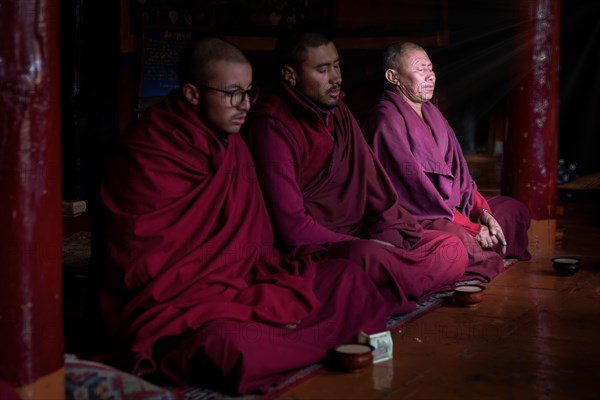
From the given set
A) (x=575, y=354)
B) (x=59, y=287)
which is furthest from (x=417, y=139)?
(x=59, y=287)

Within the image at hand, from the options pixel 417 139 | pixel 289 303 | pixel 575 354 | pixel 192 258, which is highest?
pixel 417 139

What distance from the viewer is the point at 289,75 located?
425cm

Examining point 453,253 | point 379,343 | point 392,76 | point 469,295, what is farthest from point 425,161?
point 379,343

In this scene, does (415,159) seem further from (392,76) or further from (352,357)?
(352,357)

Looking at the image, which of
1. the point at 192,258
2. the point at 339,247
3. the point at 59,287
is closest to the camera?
the point at 59,287

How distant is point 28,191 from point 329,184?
81.2 inches

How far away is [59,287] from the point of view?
259cm

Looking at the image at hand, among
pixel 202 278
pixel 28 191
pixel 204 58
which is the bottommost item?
pixel 202 278

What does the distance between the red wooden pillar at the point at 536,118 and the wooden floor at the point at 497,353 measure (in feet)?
3.96

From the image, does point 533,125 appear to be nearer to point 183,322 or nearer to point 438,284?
point 438,284

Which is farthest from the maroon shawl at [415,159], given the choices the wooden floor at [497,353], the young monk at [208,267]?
the young monk at [208,267]

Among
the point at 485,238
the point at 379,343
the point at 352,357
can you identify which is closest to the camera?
the point at 352,357

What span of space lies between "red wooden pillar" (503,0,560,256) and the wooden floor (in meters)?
1.21

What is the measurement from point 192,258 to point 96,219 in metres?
0.45
